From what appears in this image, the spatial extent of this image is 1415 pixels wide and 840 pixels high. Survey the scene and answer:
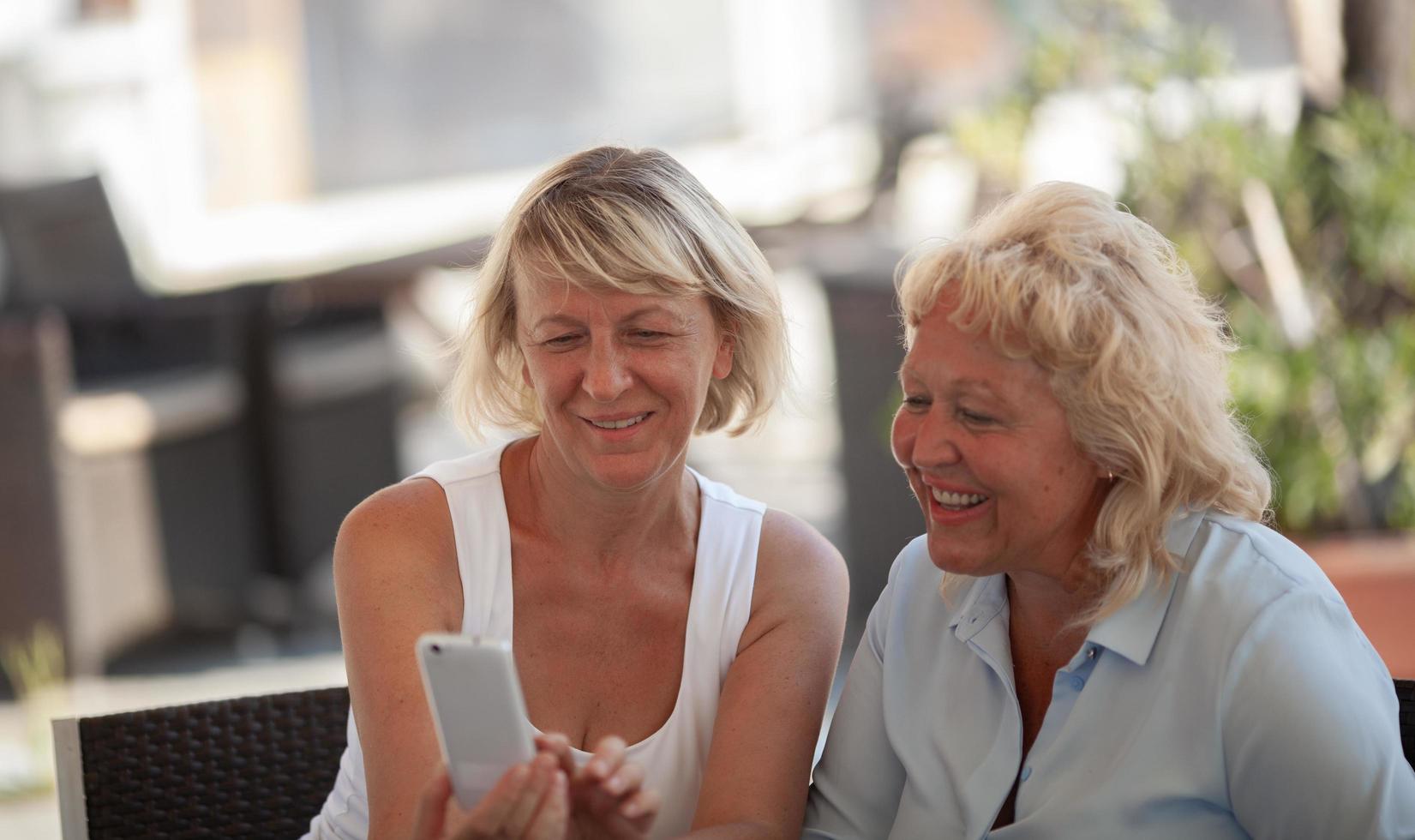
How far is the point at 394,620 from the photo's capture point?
184 centimetres

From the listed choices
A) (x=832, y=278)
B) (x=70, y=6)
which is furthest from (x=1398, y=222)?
(x=70, y=6)

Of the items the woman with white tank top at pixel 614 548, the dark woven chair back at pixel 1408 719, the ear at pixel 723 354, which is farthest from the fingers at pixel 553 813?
the dark woven chair back at pixel 1408 719

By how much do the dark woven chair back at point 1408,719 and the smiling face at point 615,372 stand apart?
0.88 meters

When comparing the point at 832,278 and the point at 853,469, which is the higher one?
the point at 832,278

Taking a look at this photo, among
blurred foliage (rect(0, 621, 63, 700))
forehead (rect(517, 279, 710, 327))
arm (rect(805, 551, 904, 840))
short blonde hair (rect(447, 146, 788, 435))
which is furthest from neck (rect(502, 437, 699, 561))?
blurred foliage (rect(0, 621, 63, 700))

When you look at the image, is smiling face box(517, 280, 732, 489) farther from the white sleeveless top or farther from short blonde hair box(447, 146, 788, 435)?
the white sleeveless top

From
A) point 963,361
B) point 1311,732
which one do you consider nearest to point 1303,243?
point 963,361

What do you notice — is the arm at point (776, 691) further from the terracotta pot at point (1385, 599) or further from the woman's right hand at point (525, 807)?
the terracotta pot at point (1385, 599)

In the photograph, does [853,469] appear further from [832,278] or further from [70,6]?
[70,6]

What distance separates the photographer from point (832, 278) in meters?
4.39

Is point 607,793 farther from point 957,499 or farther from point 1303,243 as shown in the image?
point 1303,243

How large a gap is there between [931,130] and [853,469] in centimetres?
341

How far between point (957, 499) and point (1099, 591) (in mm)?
184

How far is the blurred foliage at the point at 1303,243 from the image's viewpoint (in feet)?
12.1
